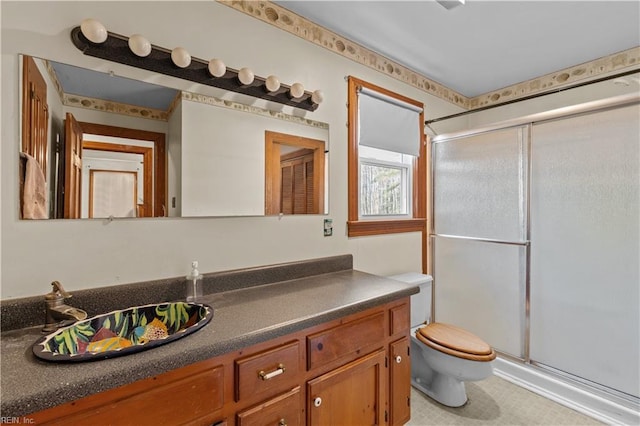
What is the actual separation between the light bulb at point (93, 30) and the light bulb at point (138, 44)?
9cm

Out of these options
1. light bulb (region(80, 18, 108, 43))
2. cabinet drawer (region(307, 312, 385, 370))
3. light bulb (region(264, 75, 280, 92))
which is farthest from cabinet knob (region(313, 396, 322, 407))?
light bulb (region(80, 18, 108, 43))

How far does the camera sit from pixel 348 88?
197cm

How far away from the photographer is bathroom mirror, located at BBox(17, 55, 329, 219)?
1.09 metres

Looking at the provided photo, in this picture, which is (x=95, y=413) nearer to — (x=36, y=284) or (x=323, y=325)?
(x=36, y=284)

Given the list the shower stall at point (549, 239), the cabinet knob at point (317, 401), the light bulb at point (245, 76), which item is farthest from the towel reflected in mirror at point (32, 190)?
the shower stall at point (549, 239)

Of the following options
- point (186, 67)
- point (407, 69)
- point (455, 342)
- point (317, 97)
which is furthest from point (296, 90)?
point (455, 342)

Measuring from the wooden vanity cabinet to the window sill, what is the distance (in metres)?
0.62

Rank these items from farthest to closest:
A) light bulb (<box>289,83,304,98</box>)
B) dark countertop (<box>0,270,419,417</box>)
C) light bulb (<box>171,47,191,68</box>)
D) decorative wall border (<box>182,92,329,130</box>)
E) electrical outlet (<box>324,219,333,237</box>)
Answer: electrical outlet (<box>324,219,333,237</box>) → light bulb (<box>289,83,304,98</box>) → decorative wall border (<box>182,92,329,130</box>) → light bulb (<box>171,47,191,68</box>) → dark countertop (<box>0,270,419,417</box>)

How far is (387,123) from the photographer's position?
2.23 m

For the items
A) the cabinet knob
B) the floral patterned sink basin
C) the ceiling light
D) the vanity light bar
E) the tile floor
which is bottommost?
the tile floor

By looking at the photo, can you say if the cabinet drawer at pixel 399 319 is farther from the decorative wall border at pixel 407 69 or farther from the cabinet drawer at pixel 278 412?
the decorative wall border at pixel 407 69

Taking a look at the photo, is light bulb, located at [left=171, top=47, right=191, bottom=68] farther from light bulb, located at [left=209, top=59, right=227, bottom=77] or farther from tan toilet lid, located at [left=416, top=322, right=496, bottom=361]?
tan toilet lid, located at [left=416, top=322, right=496, bottom=361]

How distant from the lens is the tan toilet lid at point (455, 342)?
170 cm

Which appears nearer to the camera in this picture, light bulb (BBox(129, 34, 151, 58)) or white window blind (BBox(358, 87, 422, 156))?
light bulb (BBox(129, 34, 151, 58))
